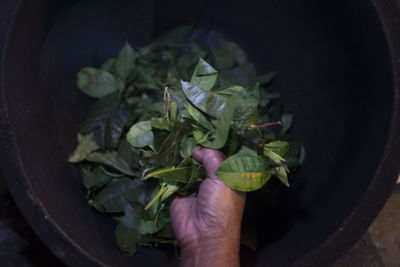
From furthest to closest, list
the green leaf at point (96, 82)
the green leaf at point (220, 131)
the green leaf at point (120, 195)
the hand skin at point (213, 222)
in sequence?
the green leaf at point (96, 82) → the green leaf at point (120, 195) → the hand skin at point (213, 222) → the green leaf at point (220, 131)

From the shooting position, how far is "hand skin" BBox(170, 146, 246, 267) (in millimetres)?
608

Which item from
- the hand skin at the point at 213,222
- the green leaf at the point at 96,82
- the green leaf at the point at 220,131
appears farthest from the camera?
the green leaf at the point at 96,82

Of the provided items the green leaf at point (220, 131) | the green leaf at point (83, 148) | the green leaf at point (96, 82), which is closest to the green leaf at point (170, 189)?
the green leaf at point (220, 131)

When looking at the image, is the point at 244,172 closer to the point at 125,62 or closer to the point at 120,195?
the point at 120,195

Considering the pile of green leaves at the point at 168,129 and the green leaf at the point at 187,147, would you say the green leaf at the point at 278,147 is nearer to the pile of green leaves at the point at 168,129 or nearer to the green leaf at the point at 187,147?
the pile of green leaves at the point at 168,129

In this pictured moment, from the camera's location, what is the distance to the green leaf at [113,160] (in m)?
0.83

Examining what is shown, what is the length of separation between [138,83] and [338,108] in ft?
1.79

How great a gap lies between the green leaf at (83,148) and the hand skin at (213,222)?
0.35 metres

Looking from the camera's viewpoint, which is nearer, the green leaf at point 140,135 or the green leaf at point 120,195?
the green leaf at point 140,135

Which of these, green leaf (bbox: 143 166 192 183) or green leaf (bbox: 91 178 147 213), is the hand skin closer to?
green leaf (bbox: 143 166 192 183)

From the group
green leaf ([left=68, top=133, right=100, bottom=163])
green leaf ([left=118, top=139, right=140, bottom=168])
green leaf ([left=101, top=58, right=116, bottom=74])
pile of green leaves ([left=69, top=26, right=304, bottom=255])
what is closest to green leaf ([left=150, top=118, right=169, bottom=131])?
pile of green leaves ([left=69, top=26, right=304, bottom=255])

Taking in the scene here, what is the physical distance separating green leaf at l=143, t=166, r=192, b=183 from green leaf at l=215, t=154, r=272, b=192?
0.08 m

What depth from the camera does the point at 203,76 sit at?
62 cm

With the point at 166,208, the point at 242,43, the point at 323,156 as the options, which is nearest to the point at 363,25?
the point at 323,156
